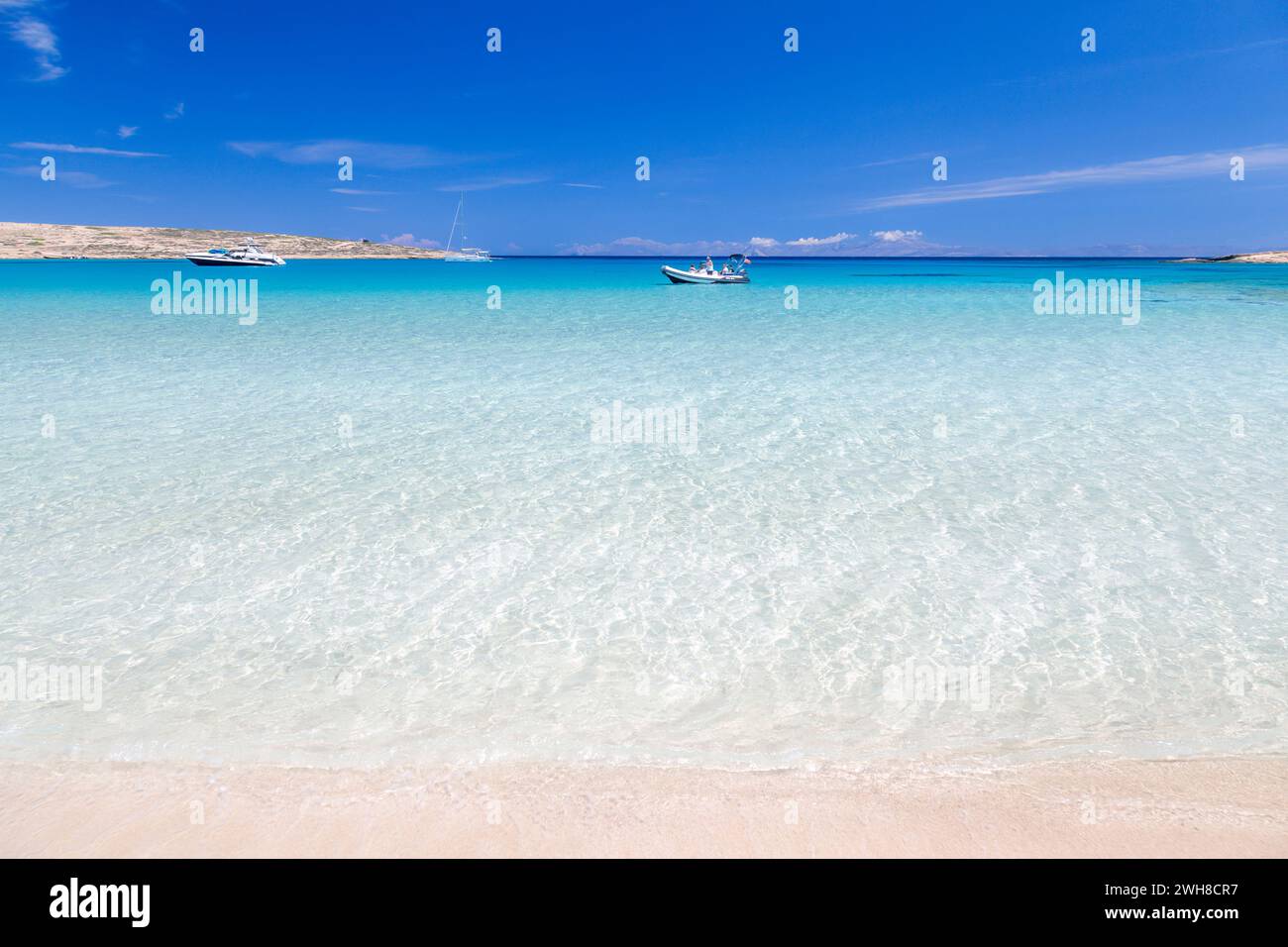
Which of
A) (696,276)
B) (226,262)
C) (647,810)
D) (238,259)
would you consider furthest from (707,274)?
(226,262)

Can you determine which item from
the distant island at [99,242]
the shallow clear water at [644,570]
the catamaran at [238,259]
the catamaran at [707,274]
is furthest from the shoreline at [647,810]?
the distant island at [99,242]

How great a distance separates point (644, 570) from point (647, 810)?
3.33 m

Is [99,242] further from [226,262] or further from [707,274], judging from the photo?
[707,274]

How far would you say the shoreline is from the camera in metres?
3.85

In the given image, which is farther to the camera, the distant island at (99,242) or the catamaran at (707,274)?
the distant island at (99,242)

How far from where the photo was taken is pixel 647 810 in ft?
13.5

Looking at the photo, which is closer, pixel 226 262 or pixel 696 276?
pixel 696 276

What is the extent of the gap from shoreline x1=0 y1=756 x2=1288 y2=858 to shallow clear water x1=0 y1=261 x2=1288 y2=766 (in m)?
0.25

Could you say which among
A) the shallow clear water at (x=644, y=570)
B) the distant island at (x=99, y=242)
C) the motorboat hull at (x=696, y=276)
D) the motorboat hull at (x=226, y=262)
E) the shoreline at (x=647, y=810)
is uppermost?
the distant island at (x=99, y=242)

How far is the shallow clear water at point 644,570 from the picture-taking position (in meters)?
4.97

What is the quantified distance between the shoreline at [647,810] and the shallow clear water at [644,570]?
0.81ft

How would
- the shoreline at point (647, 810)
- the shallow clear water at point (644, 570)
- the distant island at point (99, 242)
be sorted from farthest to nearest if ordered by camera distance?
the distant island at point (99, 242) → the shallow clear water at point (644, 570) → the shoreline at point (647, 810)

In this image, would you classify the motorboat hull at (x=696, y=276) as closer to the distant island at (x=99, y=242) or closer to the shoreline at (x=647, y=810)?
the shoreline at (x=647, y=810)

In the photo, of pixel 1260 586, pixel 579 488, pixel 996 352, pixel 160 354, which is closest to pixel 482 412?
pixel 579 488
